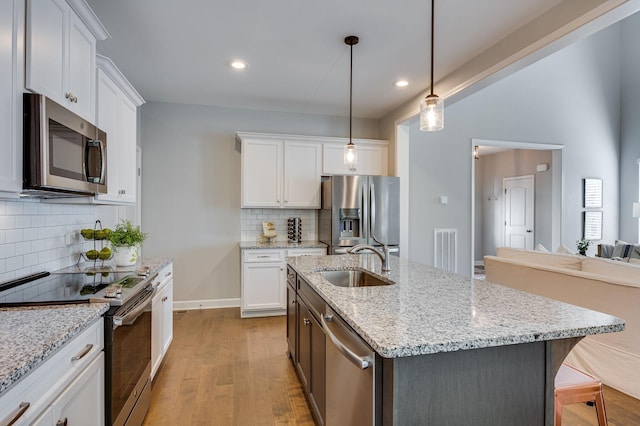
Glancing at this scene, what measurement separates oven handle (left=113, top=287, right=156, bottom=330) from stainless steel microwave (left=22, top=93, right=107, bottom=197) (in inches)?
26.6

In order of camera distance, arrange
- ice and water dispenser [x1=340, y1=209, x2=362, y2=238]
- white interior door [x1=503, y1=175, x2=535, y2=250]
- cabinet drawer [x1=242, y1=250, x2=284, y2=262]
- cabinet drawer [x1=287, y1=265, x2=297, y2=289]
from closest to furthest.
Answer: cabinet drawer [x1=287, y1=265, x2=297, y2=289], cabinet drawer [x1=242, y1=250, x2=284, y2=262], ice and water dispenser [x1=340, y1=209, x2=362, y2=238], white interior door [x1=503, y1=175, x2=535, y2=250]

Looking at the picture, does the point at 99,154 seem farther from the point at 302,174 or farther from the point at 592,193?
the point at 592,193

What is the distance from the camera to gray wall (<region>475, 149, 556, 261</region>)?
6.21m

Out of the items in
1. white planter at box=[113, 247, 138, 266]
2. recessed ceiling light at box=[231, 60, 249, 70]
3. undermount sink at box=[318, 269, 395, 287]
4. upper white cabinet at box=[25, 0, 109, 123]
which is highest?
recessed ceiling light at box=[231, 60, 249, 70]

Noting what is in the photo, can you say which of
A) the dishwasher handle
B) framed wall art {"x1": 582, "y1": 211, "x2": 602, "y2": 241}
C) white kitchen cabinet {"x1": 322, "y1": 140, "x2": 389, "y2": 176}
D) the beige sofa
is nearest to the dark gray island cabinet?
the dishwasher handle

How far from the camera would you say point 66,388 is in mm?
1180

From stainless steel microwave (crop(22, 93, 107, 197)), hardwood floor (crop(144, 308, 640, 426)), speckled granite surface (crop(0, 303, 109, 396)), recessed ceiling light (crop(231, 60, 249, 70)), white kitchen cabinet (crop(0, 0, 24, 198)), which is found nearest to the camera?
speckled granite surface (crop(0, 303, 109, 396))

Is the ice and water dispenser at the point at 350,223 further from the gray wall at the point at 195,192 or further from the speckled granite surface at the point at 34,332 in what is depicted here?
the speckled granite surface at the point at 34,332

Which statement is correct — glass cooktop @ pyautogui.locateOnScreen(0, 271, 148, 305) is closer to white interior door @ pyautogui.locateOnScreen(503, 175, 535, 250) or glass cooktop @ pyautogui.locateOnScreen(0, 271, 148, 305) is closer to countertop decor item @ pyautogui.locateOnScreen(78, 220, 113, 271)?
countertop decor item @ pyautogui.locateOnScreen(78, 220, 113, 271)

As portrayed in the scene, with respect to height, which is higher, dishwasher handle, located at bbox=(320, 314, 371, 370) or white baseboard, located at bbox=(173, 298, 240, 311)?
dishwasher handle, located at bbox=(320, 314, 371, 370)

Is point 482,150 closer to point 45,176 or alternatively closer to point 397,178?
point 397,178

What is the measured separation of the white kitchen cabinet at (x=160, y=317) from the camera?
2.39 m

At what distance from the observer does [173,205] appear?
4398 mm

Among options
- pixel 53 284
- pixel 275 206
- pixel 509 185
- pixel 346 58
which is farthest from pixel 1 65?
pixel 509 185
